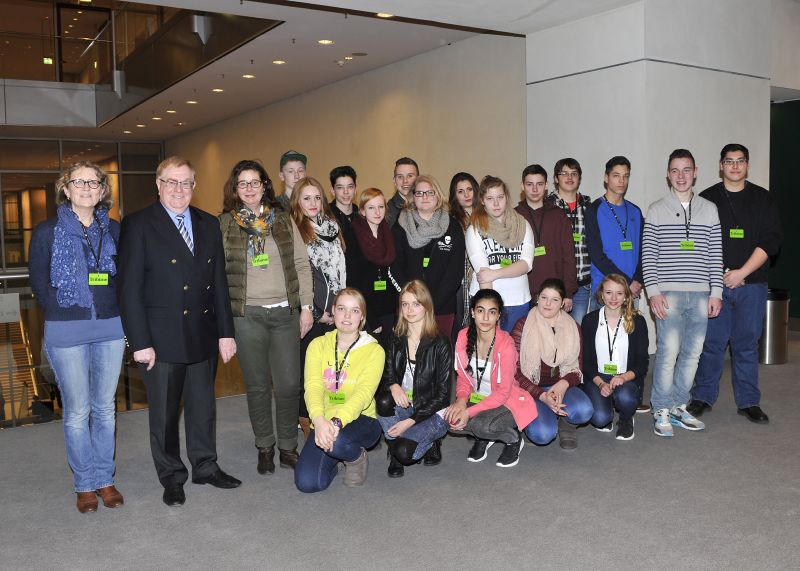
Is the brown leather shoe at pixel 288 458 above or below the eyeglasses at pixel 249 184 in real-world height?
below

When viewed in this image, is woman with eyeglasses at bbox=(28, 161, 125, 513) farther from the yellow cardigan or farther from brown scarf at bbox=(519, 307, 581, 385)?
brown scarf at bbox=(519, 307, 581, 385)

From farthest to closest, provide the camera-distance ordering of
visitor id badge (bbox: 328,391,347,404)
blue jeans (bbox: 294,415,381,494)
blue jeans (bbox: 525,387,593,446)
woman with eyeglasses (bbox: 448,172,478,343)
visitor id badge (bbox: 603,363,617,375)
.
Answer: woman with eyeglasses (bbox: 448,172,478,343)
visitor id badge (bbox: 603,363,617,375)
blue jeans (bbox: 525,387,593,446)
visitor id badge (bbox: 328,391,347,404)
blue jeans (bbox: 294,415,381,494)

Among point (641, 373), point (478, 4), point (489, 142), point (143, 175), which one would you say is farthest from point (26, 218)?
point (641, 373)

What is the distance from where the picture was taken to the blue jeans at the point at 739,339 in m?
4.96

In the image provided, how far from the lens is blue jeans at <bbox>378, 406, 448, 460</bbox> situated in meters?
3.90

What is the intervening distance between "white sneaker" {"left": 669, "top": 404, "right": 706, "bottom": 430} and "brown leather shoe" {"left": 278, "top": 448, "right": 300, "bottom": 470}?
7.93 feet

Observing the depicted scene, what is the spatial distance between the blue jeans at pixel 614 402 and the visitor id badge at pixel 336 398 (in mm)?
1604

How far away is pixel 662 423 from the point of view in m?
4.60

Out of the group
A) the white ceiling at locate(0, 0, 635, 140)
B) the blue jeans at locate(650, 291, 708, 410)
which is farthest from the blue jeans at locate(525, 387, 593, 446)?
the white ceiling at locate(0, 0, 635, 140)

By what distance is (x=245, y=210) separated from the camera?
388cm

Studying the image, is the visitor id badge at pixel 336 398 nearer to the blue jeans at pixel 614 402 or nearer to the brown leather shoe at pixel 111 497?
the brown leather shoe at pixel 111 497

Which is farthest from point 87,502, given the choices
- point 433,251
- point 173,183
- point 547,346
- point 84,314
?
point 547,346

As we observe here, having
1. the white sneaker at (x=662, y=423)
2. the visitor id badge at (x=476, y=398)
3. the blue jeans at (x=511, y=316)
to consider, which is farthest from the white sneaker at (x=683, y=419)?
the visitor id badge at (x=476, y=398)

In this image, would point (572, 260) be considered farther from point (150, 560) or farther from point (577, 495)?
point (150, 560)
